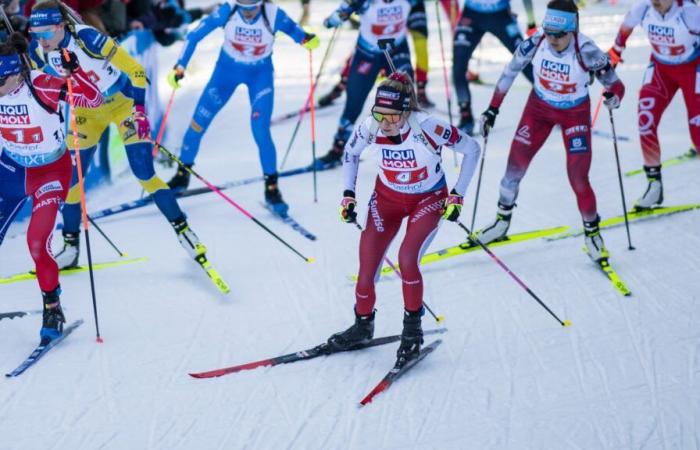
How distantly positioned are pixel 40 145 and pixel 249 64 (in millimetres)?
2618

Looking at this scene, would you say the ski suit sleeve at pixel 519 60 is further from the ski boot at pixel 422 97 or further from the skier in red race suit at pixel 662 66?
the ski boot at pixel 422 97

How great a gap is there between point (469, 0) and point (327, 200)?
2691 millimetres

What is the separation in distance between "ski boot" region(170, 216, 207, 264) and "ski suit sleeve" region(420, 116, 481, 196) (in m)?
2.12

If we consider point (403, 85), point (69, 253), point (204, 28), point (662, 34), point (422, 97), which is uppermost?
point (403, 85)

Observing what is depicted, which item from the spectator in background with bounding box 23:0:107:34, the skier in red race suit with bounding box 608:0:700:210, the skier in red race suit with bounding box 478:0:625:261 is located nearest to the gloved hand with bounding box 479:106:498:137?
the skier in red race suit with bounding box 478:0:625:261

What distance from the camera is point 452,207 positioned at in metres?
5.06

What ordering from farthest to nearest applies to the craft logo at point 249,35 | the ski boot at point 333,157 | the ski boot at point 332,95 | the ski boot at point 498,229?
the ski boot at point 332,95 < the ski boot at point 333,157 < the craft logo at point 249,35 < the ski boot at point 498,229

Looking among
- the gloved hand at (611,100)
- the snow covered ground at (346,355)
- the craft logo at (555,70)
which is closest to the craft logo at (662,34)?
the gloved hand at (611,100)

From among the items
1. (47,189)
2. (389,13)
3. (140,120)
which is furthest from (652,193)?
(47,189)

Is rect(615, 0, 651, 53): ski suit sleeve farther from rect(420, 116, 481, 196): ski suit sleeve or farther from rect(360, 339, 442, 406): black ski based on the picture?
rect(360, 339, 442, 406): black ski

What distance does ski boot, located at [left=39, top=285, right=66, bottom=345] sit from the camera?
18.3ft

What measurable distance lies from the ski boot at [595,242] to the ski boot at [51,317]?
3.37 meters

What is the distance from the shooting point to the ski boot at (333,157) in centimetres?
923

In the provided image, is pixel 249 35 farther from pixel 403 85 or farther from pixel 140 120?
pixel 403 85
